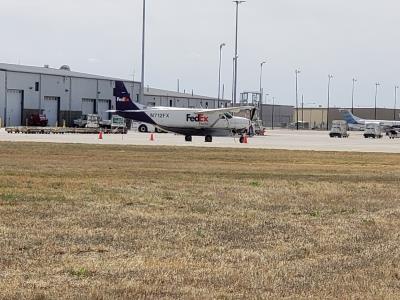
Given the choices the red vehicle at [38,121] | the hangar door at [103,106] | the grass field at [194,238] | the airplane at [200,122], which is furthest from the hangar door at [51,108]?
the grass field at [194,238]

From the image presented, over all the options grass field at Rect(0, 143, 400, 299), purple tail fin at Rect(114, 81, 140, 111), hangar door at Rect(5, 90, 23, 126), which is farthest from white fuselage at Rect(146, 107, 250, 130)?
hangar door at Rect(5, 90, 23, 126)

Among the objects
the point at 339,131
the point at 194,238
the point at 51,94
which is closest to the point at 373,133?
the point at 339,131

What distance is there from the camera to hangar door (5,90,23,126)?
110 metres

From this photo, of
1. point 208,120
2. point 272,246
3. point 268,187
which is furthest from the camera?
point 208,120

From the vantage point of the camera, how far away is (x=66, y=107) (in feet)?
395

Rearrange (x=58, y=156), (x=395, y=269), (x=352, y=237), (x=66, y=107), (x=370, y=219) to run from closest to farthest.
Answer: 1. (x=395, y=269)
2. (x=352, y=237)
3. (x=370, y=219)
4. (x=58, y=156)
5. (x=66, y=107)

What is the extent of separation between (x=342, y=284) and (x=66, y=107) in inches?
4517

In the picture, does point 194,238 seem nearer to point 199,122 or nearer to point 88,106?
point 199,122

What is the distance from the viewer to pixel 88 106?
126688 mm

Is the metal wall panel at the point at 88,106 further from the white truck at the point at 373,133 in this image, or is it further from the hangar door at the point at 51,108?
the white truck at the point at 373,133

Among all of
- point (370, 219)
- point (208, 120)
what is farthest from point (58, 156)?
point (208, 120)

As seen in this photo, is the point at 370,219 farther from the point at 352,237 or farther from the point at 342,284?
the point at 342,284

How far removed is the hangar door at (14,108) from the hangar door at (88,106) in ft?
46.1

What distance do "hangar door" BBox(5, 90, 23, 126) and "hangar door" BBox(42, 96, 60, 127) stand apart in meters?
4.48
